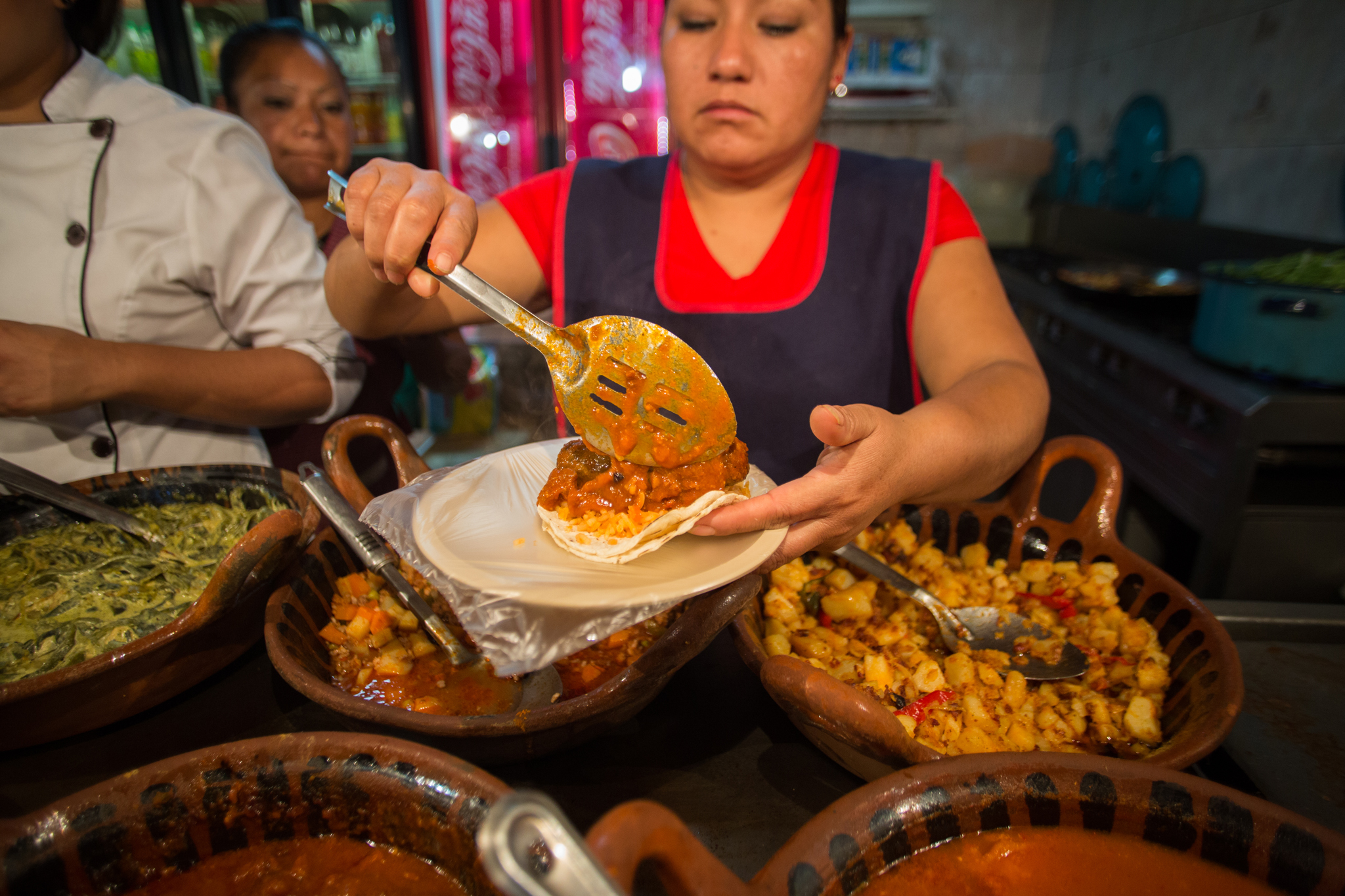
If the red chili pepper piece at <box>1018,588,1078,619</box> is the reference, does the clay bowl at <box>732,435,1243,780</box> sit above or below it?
above

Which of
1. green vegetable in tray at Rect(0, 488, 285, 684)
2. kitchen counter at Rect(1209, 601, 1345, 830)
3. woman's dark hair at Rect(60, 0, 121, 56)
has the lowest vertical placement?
kitchen counter at Rect(1209, 601, 1345, 830)

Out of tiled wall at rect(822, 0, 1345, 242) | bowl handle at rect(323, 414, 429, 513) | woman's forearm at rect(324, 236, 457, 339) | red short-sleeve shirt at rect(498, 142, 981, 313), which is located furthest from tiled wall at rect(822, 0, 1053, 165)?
bowl handle at rect(323, 414, 429, 513)

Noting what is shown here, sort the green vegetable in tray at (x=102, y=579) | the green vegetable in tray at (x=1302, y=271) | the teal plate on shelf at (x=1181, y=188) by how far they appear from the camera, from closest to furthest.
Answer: the green vegetable in tray at (x=102, y=579)
the green vegetable in tray at (x=1302, y=271)
the teal plate on shelf at (x=1181, y=188)

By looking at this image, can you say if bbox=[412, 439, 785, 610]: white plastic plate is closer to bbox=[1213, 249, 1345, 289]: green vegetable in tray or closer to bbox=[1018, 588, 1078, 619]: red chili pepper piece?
bbox=[1018, 588, 1078, 619]: red chili pepper piece

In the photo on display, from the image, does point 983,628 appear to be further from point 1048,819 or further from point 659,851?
point 659,851

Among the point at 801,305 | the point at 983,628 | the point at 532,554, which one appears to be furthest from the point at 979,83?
the point at 532,554

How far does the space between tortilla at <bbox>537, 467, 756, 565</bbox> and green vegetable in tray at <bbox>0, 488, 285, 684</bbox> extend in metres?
0.56

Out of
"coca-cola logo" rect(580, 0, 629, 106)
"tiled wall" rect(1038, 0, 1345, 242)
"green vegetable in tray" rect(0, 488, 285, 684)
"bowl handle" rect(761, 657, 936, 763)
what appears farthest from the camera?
"coca-cola logo" rect(580, 0, 629, 106)

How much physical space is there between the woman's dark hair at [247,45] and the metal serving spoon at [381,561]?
7.44 feet

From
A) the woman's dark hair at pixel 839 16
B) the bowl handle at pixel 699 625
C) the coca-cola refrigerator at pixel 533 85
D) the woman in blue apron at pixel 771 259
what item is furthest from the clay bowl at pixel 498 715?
the coca-cola refrigerator at pixel 533 85

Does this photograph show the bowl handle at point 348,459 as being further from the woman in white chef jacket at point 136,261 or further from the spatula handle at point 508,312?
the woman in white chef jacket at point 136,261

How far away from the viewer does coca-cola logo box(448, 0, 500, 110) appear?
493 cm

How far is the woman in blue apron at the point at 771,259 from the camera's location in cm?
161

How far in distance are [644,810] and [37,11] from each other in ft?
6.96
